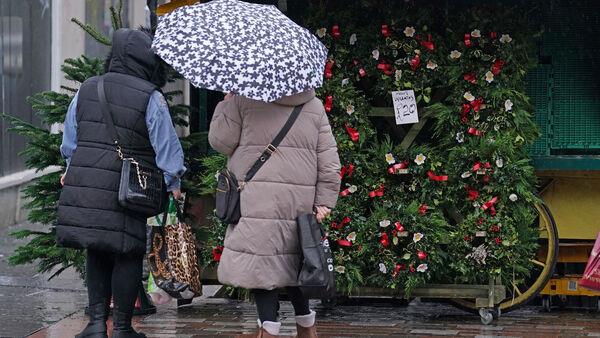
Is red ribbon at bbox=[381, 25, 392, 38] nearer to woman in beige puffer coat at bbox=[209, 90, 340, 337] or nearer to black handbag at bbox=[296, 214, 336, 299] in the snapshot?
woman in beige puffer coat at bbox=[209, 90, 340, 337]

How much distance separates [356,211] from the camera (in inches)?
321

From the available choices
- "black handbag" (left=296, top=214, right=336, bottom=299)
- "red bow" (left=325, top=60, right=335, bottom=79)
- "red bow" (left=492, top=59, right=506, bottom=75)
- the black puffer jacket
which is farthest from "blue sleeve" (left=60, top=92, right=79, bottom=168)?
"red bow" (left=492, top=59, right=506, bottom=75)

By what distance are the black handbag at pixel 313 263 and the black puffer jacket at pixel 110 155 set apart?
100 cm

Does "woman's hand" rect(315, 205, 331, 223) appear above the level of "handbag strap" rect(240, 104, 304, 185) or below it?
below

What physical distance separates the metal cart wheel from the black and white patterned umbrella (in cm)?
240

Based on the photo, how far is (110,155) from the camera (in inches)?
267

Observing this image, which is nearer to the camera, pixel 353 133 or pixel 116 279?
pixel 116 279

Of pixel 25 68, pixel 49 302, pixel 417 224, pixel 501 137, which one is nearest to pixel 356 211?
pixel 417 224

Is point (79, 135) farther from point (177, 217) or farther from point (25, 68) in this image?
point (25, 68)

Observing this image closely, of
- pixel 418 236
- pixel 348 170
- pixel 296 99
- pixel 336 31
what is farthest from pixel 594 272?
pixel 296 99

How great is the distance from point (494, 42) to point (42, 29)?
7.28 m

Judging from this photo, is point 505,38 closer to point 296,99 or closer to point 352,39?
point 352,39

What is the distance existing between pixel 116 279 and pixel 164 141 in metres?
0.79

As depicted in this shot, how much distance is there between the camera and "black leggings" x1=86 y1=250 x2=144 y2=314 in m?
6.97
